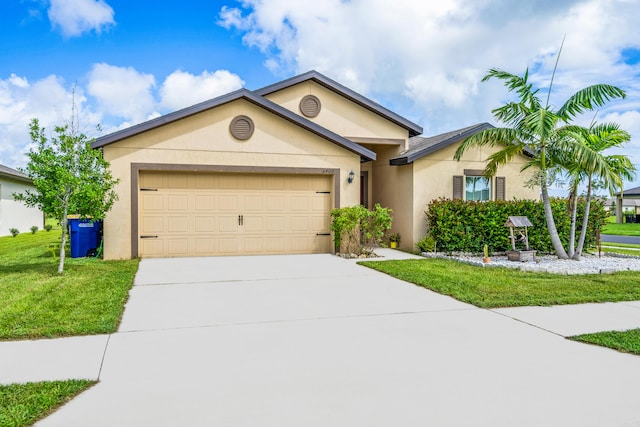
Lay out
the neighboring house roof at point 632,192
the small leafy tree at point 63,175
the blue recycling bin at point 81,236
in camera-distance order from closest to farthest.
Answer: the small leafy tree at point 63,175
the blue recycling bin at point 81,236
the neighboring house roof at point 632,192

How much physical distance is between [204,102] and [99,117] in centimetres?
254

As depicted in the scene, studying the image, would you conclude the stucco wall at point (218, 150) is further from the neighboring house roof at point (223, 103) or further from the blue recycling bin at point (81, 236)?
the blue recycling bin at point (81, 236)

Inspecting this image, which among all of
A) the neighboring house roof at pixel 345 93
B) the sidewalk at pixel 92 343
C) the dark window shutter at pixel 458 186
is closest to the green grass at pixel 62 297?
the sidewalk at pixel 92 343

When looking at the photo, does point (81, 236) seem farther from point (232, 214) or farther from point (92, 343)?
point (92, 343)

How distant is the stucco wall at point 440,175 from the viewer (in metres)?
13.1

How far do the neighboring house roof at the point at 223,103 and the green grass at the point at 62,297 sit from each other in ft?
10.3

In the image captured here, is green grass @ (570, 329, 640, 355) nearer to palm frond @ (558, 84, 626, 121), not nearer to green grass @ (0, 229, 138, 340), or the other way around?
green grass @ (0, 229, 138, 340)

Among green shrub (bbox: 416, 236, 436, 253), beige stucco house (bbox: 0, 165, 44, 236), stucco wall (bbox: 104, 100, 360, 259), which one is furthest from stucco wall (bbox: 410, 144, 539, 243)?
beige stucco house (bbox: 0, 165, 44, 236)

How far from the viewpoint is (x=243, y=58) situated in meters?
18.2

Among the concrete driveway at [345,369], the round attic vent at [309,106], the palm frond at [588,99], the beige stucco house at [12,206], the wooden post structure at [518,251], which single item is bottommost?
the concrete driveway at [345,369]

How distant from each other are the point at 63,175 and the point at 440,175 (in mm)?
9872

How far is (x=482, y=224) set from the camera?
1231cm

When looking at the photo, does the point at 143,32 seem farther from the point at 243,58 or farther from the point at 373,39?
the point at 373,39

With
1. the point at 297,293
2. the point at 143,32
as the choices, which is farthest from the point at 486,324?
the point at 143,32
